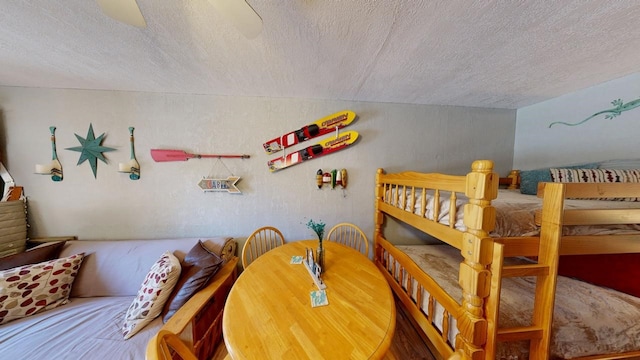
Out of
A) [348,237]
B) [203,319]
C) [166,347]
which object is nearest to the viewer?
[166,347]

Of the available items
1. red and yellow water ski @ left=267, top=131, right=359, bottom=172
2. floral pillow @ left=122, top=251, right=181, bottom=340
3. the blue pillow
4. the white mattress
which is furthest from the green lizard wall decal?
the white mattress

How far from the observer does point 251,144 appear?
1846 millimetres

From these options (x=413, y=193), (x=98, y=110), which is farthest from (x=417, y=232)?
(x=98, y=110)

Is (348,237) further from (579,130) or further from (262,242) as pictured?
(579,130)

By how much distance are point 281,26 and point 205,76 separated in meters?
0.90

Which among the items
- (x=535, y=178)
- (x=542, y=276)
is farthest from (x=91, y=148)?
(x=535, y=178)

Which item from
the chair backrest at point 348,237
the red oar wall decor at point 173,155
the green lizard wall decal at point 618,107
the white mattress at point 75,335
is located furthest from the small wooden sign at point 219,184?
the green lizard wall decal at point 618,107

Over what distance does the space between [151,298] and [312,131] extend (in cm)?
183

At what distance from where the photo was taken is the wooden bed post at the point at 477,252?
0.72 meters

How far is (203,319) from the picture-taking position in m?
1.20

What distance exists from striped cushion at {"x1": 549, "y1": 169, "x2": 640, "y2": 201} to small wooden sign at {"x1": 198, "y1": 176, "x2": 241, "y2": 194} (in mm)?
2817

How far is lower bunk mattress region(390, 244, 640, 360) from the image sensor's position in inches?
34.7

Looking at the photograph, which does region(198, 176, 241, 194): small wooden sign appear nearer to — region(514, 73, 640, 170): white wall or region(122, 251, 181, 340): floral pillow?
region(122, 251, 181, 340): floral pillow

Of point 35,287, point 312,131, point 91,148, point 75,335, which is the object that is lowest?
point 75,335
